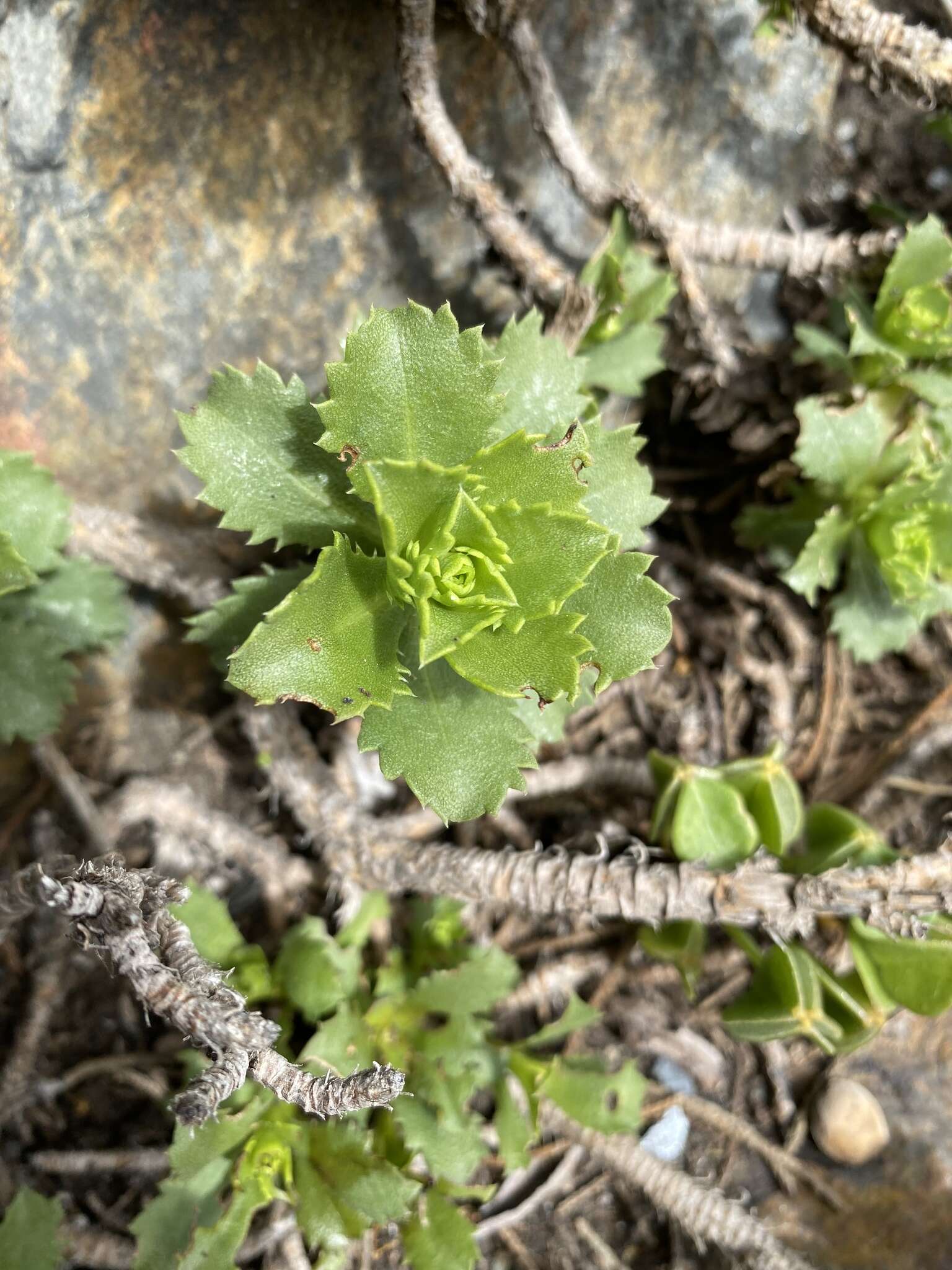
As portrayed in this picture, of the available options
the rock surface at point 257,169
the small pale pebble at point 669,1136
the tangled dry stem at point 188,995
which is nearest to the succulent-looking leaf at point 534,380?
the rock surface at point 257,169

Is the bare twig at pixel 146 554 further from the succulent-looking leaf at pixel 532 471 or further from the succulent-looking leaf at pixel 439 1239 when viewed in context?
the succulent-looking leaf at pixel 439 1239

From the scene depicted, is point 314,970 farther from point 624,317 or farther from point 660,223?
point 660,223

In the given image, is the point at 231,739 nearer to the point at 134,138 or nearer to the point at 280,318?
the point at 280,318

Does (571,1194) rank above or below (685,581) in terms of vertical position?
below

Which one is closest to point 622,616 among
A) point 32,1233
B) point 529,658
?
point 529,658

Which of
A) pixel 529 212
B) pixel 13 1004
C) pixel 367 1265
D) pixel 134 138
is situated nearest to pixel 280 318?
pixel 134 138
